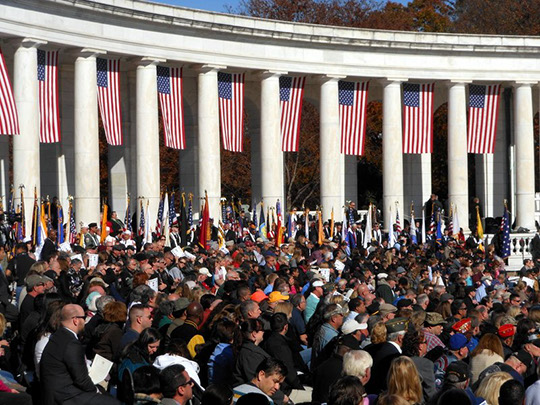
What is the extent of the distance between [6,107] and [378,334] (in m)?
40.5

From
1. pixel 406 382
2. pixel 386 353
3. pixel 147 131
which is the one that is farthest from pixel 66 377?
pixel 147 131

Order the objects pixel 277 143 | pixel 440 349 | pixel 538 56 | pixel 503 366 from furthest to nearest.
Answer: pixel 538 56 < pixel 277 143 < pixel 440 349 < pixel 503 366

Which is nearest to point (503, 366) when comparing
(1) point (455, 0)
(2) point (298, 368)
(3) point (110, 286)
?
(2) point (298, 368)

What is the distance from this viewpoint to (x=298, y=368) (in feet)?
78.7

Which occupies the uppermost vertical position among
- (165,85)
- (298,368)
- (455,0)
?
(455,0)

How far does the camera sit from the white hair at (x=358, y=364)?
17734mm

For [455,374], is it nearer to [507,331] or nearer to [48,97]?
[507,331]

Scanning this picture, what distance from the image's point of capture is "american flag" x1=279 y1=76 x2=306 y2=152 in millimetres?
73938

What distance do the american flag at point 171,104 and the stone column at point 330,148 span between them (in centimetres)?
1177

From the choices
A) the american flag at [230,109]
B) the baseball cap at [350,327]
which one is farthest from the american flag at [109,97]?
the baseball cap at [350,327]

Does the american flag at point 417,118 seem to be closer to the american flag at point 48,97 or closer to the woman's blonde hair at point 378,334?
the american flag at point 48,97

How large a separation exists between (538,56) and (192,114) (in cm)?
2730

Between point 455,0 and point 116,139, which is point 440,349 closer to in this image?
point 116,139

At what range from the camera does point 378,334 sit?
2086 centimetres
